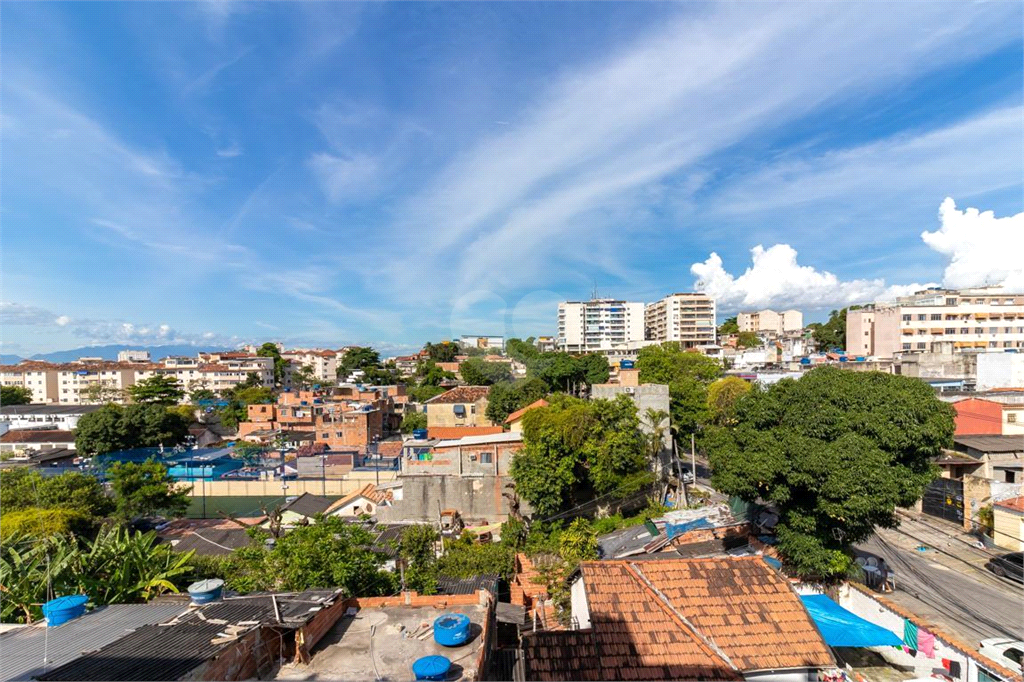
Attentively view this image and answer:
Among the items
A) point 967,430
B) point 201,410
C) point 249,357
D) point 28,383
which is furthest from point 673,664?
point 28,383

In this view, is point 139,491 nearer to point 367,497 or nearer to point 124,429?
point 367,497

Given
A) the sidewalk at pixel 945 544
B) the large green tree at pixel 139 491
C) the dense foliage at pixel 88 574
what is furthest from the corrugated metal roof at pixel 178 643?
the large green tree at pixel 139 491

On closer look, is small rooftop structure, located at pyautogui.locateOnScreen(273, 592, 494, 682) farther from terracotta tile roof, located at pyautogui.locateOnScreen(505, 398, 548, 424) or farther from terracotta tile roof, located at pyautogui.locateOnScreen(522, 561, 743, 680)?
terracotta tile roof, located at pyautogui.locateOnScreen(505, 398, 548, 424)

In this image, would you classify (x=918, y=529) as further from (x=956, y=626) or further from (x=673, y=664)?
(x=673, y=664)

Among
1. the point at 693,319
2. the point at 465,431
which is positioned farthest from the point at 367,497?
the point at 693,319

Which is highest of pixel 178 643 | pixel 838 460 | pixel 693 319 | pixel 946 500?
pixel 693 319

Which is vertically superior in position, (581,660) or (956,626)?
(581,660)

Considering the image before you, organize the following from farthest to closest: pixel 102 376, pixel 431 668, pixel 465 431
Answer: pixel 102 376 → pixel 465 431 → pixel 431 668
